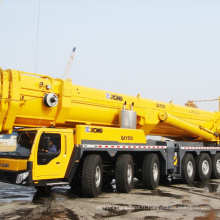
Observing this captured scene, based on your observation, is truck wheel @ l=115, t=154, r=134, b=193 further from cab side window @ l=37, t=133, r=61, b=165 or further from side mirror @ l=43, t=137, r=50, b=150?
side mirror @ l=43, t=137, r=50, b=150

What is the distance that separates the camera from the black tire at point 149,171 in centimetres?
1185

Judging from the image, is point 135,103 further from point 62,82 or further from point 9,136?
point 9,136

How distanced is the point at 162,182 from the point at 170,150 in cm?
183

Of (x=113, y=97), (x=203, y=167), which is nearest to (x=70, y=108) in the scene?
(x=113, y=97)

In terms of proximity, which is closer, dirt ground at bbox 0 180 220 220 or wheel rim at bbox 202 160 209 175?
dirt ground at bbox 0 180 220 220

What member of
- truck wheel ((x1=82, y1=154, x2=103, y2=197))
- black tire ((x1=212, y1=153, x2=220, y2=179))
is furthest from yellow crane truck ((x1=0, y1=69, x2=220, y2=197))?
black tire ((x1=212, y1=153, x2=220, y2=179))

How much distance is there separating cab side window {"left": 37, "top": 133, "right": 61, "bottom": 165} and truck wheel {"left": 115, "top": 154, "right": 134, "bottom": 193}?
2.31 metres

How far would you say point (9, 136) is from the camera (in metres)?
9.77

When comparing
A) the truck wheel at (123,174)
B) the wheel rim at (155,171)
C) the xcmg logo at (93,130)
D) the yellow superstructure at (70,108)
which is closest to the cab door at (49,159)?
the xcmg logo at (93,130)

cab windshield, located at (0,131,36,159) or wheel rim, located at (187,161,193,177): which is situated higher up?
cab windshield, located at (0,131,36,159)

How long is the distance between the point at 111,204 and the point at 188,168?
6.20 m

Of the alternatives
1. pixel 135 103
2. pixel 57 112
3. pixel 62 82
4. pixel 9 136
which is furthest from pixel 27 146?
pixel 135 103

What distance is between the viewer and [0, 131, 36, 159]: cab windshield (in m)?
9.19

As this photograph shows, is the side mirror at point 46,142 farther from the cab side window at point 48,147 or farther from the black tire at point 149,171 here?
the black tire at point 149,171
